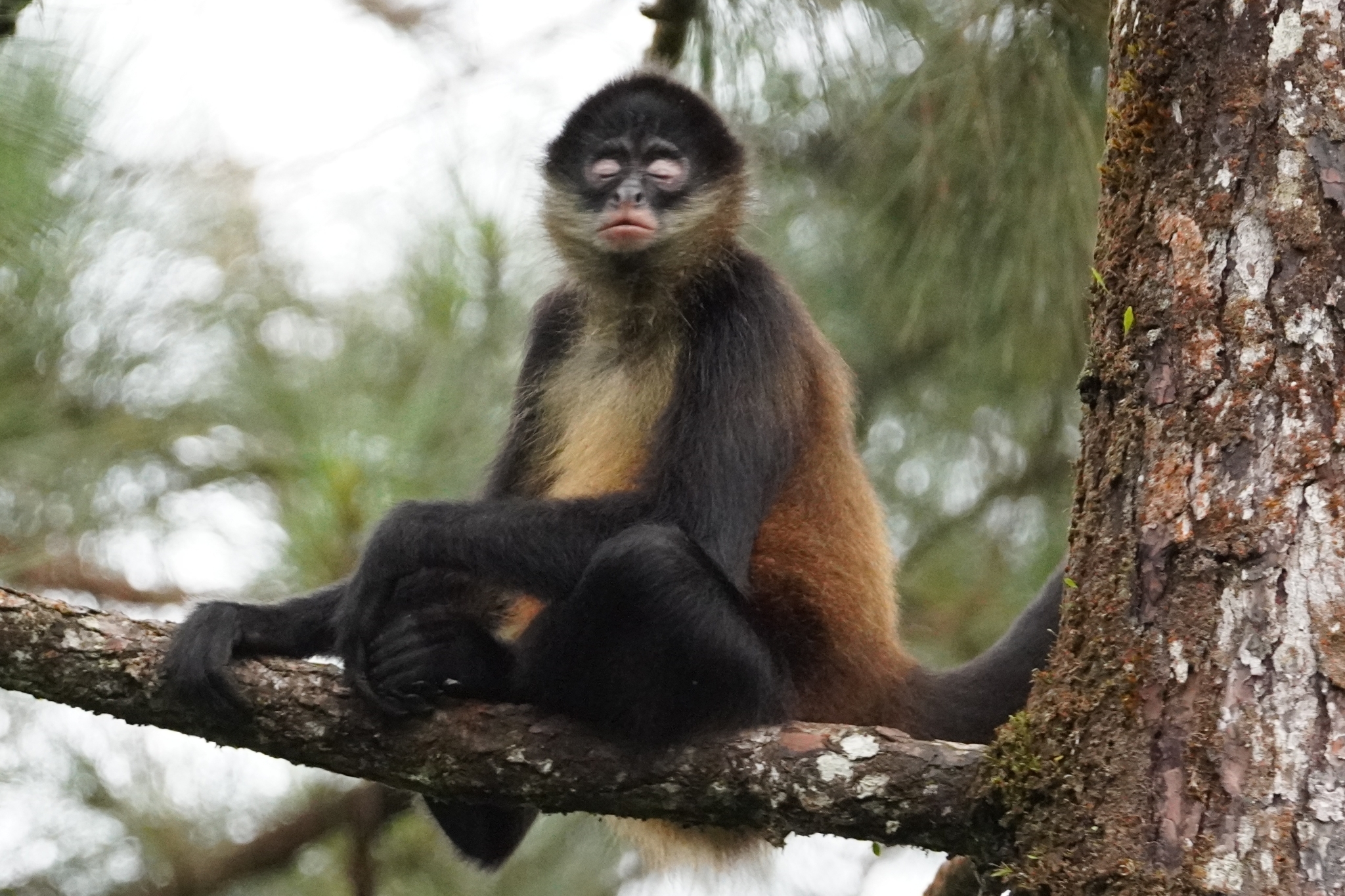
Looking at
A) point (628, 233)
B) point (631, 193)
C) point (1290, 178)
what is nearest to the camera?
point (1290, 178)

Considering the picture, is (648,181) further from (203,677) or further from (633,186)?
(203,677)

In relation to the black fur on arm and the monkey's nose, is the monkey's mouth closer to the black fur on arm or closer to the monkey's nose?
the monkey's nose

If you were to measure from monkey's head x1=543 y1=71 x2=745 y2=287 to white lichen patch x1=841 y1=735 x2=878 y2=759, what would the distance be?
2.40 m

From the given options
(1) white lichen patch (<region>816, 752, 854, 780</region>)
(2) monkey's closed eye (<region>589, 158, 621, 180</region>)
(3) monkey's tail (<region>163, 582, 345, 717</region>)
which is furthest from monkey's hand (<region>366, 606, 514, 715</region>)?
(2) monkey's closed eye (<region>589, 158, 621, 180</region>)

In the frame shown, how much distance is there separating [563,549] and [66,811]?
145 inches

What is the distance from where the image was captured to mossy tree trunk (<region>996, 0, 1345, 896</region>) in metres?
2.84

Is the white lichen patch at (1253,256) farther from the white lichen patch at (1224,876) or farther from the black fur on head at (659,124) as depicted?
the black fur on head at (659,124)

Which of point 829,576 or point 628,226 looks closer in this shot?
point 829,576

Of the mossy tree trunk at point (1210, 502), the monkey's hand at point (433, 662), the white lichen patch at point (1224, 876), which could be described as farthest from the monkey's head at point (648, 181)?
the white lichen patch at point (1224, 876)

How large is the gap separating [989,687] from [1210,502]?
6.68 ft

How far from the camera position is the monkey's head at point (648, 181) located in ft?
18.4

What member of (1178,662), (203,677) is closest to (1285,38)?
(1178,662)

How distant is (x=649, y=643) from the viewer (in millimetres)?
4391

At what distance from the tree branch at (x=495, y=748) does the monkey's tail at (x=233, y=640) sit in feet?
0.15
